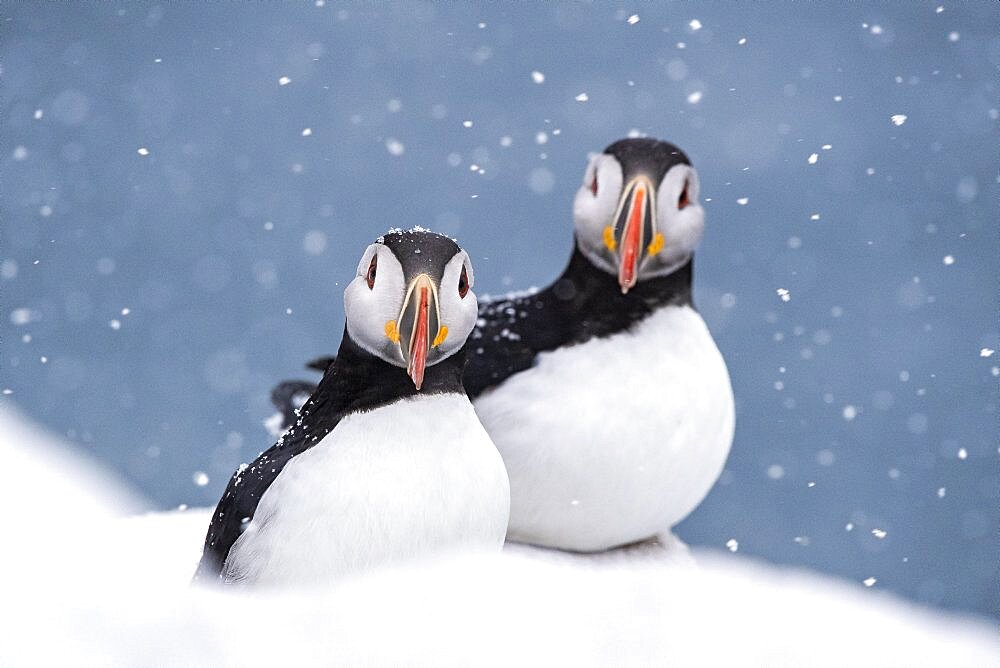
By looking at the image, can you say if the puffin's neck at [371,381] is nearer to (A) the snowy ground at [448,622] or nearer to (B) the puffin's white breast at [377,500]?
(B) the puffin's white breast at [377,500]

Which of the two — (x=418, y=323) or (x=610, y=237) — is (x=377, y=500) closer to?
(x=418, y=323)

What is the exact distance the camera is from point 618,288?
1843mm

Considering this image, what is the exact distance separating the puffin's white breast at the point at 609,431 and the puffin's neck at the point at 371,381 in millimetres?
294

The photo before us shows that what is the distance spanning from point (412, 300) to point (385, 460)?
0.68 feet

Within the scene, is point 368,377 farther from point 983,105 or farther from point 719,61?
point 983,105

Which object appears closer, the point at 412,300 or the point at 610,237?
the point at 412,300

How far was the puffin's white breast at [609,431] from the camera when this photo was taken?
5.72 feet

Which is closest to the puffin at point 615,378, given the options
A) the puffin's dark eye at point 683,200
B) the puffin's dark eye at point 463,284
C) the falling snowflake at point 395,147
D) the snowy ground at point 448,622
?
the puffin's dark eye at point 683,200

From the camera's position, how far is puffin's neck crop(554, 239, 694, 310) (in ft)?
6.05

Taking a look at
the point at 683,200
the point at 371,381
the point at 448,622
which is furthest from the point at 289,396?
the point at 448,622

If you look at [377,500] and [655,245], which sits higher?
[655,245]

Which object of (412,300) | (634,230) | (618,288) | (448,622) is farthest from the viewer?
(618,288)

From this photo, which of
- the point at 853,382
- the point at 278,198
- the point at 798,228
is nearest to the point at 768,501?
the point at 853,382

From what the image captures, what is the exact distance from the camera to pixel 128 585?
138 cm
